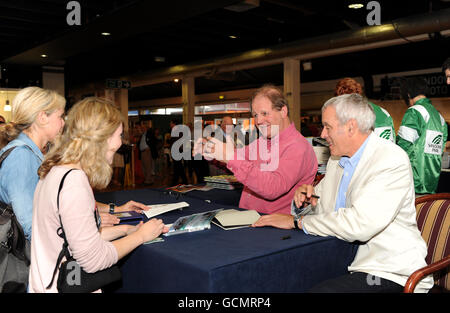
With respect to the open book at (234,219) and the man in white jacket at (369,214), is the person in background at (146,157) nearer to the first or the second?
the open book at (234,219)

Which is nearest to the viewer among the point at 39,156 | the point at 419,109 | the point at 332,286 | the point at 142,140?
the point at 332,286

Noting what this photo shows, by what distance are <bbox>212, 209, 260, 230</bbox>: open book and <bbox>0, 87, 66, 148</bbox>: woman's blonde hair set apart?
108cm

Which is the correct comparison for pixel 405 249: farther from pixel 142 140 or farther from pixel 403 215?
pixel 142 140

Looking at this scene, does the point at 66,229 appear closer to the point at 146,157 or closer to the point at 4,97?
the point at 4,97

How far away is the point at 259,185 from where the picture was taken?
219 cm

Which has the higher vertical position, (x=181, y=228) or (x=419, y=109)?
(x=419, y=109)

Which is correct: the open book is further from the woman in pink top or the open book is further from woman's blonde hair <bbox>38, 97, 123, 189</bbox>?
woman's blonde hair <bbox>38, 97, 123, 189</bbox>

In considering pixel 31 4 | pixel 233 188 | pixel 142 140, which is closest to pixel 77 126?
pixel 233 188

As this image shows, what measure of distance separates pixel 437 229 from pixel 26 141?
220 cm

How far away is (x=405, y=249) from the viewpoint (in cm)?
174

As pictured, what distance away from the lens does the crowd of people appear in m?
1.45

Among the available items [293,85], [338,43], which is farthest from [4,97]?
[338,43]
